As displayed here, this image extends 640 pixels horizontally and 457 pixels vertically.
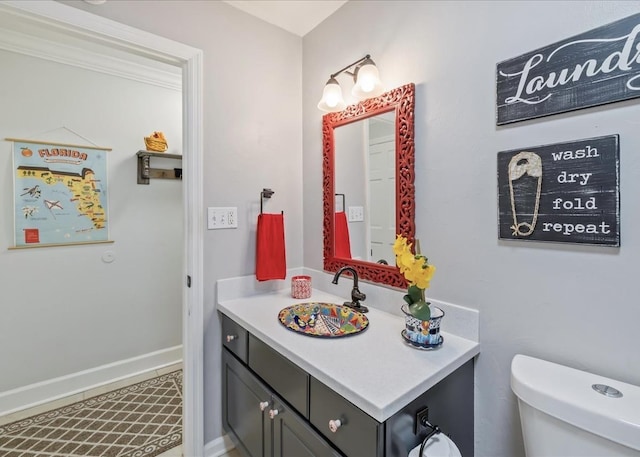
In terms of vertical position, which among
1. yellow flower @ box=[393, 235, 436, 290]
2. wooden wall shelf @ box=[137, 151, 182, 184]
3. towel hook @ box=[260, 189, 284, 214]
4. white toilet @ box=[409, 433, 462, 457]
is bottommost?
white toilet @ box=[409, 433, 462, 457]

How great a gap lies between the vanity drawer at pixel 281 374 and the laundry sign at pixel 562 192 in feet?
2.91

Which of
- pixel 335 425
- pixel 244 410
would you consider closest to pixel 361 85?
pixel 335 425

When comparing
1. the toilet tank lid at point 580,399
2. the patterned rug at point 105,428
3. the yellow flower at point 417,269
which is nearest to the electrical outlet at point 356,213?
the yellow flower at point 417,269

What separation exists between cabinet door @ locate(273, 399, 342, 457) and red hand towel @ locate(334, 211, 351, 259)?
0.80 meters

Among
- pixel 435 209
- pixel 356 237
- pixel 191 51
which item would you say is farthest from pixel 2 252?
pixel 435 209

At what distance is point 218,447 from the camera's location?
1677mm

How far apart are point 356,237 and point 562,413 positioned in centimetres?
104

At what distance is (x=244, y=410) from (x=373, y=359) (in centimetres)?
81

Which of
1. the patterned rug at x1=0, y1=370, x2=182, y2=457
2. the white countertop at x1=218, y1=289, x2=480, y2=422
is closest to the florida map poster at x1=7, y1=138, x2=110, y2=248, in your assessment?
the patterned rug at x1=0, y1=370, x2=182, y2=457

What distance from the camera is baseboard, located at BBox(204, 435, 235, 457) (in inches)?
64.7

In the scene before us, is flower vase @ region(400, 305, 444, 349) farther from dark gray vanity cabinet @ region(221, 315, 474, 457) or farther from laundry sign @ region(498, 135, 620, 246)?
laundry sign @ region(498, 135, 620, 246)

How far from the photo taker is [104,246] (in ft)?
7.68

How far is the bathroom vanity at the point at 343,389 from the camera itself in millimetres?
845

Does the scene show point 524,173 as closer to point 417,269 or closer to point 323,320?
point 417,269
